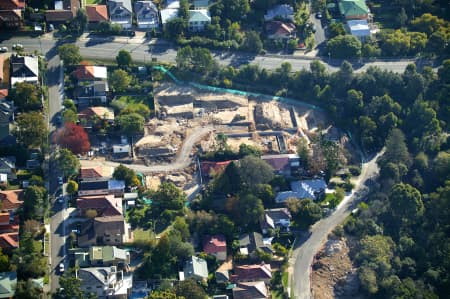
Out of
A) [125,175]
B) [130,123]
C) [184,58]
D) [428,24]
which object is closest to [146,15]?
[184,58]

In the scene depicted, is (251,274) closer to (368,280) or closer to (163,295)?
(163,295)

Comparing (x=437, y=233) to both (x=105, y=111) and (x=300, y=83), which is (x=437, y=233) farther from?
(x=105, y=111)

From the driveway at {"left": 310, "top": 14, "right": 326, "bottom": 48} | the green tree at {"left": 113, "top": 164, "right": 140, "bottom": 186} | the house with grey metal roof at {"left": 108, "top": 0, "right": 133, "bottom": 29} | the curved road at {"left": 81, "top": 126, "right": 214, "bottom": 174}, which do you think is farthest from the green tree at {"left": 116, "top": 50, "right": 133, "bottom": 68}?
the driveway at {"left": 310, "top": 14, "right": 326, "bottom": 48}

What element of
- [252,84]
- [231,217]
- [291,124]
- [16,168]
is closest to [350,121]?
[291,124]

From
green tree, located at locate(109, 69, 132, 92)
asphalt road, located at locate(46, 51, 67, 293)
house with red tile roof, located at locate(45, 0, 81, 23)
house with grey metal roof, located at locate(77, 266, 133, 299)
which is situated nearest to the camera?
house with grey metal roof, located at locate(77, 266, 133, 299)

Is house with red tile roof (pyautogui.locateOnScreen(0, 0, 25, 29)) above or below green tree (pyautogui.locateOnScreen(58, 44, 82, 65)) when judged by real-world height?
above

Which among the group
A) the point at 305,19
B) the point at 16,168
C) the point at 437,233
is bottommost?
the point at 437,233

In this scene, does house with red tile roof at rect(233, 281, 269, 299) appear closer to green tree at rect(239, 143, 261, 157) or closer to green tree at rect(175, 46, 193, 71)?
green tree at rect(239, 143, 261, 157)
